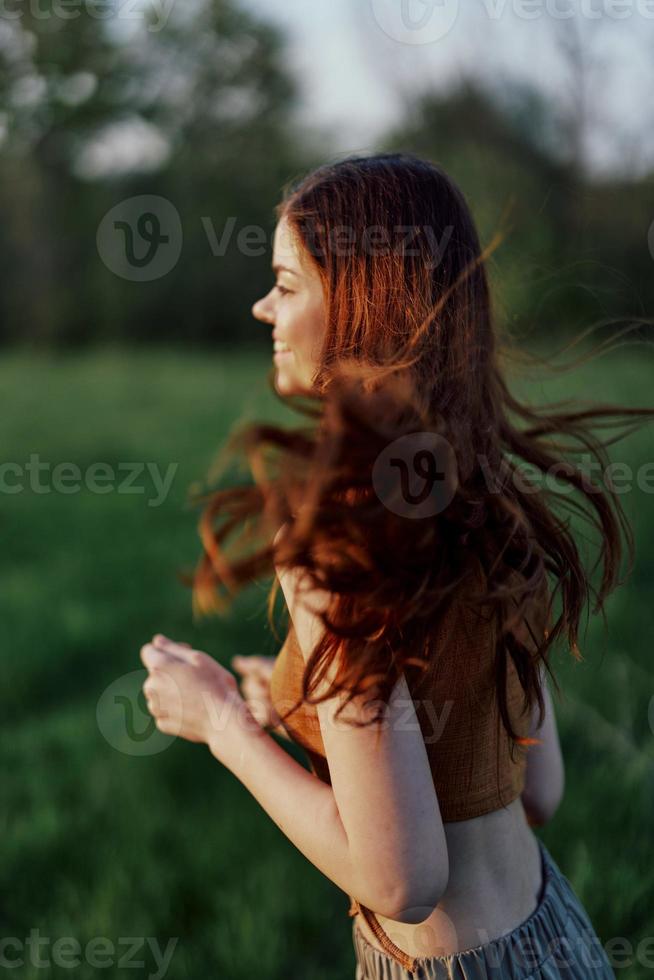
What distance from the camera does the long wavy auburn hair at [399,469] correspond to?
96 centimetres

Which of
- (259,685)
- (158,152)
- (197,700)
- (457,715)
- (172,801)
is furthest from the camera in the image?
A: (158,152)

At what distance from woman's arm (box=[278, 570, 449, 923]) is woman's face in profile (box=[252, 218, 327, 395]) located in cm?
36

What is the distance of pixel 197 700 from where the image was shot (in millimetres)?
1270

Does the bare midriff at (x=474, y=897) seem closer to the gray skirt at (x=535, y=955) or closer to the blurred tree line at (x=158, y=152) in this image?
the gray skirt at (x=535, y=955)

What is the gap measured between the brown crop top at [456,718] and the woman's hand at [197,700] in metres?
0.06

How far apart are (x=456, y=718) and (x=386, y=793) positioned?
7.6 inches

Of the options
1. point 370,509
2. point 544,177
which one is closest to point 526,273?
point 370,509

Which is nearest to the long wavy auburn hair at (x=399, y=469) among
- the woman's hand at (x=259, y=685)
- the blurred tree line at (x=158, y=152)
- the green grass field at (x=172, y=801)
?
the green grass field at (x=172, y=801)

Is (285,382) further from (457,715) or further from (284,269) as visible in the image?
(457,715)

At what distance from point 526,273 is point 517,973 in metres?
1.33

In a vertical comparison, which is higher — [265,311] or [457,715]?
[265,311]

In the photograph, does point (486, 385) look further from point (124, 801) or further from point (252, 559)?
point (124, 801)

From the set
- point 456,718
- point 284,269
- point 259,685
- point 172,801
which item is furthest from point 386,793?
point 172,801

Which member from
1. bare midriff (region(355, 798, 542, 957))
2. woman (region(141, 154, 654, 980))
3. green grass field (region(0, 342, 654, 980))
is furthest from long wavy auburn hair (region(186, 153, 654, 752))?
green grass field (region(0, 342, 654, 980))
